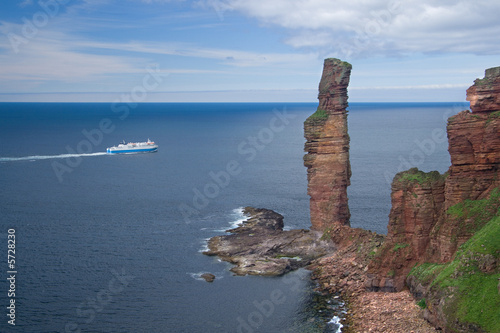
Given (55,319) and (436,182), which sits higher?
(436,182)

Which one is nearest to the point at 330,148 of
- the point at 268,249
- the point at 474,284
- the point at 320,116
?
the point at 320,116

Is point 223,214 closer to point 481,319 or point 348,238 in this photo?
point 348,238

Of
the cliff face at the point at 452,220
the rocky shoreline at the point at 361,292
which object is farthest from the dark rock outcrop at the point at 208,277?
the cliff face at the point at 452,220

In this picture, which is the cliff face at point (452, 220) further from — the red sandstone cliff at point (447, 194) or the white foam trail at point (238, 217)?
the white foam trail at point (238, 217)

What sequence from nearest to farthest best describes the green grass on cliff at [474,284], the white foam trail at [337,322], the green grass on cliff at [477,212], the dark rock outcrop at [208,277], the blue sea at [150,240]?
the green grass on cliff at [474,284] → the white foam trail at [337,322] → the green grass on cliff at [477,212] → the blue sea at [150,240] → the dark rock outcrop at [208,277]

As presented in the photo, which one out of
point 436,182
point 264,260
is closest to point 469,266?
point 436,182

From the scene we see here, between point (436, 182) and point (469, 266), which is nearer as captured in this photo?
point (469, 266)

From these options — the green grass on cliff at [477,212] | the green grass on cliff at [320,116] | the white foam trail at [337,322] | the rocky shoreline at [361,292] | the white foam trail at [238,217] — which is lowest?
the white foam trail at [337,322]
